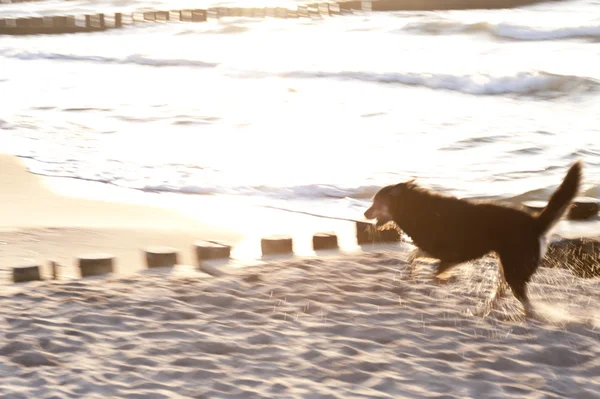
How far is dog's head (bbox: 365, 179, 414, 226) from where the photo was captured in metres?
5.56

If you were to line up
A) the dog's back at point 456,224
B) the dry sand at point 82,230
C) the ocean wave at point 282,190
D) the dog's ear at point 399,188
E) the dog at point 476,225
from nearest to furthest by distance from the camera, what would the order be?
the dog at point 476,225 → the dog's back at point 456,224 → the dog's ear at point 399,188 → the dry sand at point 82,230 → the ocean wave at point 282,190

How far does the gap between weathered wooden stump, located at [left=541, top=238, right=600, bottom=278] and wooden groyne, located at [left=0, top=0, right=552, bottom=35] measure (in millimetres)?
35335

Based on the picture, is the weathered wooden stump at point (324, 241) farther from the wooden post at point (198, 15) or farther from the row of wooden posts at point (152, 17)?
the wooden post at point (198, 15)

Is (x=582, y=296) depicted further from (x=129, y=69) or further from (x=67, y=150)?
(x=129, y=69)

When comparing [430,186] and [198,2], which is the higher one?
[198,2]

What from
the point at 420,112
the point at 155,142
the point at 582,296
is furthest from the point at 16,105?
the point at 582,296

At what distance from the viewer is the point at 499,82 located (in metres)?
21.1

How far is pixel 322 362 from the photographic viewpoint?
442cm

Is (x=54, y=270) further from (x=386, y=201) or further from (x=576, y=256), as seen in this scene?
(x=576, y=256)

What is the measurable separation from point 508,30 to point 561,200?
26.6 meters

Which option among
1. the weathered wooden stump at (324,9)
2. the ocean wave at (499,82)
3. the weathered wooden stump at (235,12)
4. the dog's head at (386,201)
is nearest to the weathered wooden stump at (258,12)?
the weathered wooden stump at (235,12)

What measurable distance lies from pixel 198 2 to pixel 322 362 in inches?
1871

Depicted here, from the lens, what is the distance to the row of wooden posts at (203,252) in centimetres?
593

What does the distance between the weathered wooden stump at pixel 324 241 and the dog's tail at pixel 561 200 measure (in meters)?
2.25
